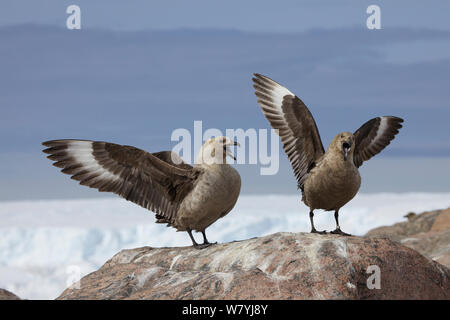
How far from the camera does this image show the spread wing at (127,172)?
9.66m

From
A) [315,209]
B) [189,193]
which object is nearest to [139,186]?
[189,193]

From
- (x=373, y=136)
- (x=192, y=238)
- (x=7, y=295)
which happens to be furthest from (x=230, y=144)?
(x=7, y=295)

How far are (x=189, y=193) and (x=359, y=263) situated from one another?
3102mm

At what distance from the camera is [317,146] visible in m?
10.8

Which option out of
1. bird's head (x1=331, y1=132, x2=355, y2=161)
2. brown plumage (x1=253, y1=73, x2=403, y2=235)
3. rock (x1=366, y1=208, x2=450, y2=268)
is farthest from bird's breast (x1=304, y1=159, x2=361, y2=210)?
rock (x1=366, y1=208, x2=450, y2=268)

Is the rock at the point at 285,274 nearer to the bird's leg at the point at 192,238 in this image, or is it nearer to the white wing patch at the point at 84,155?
the bird's leg at the point at 192,238

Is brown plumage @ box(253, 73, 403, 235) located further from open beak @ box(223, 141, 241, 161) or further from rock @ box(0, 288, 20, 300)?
rock @ box(0, 288, 20, 300)

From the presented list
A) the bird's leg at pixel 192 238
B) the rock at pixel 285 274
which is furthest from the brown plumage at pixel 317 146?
the bird's leg at pixel 192 238

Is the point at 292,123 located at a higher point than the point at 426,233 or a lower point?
higher

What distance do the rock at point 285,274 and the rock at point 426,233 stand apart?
4.07 meters

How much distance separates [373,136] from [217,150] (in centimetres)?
391

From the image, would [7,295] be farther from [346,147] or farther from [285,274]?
[346,147]
